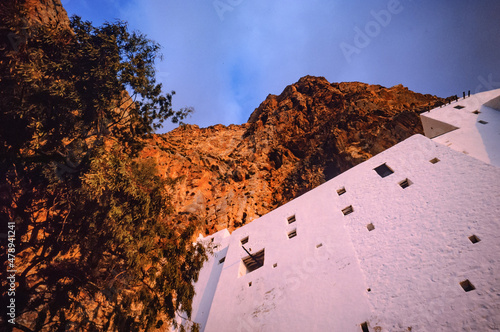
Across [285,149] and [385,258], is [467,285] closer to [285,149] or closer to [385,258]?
[385,258]

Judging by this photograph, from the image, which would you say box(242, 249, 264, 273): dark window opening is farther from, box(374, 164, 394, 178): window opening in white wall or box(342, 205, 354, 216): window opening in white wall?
box(374, 164, 394, 178): window opening in white wall

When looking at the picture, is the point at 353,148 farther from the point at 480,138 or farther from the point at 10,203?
the point at 10,203

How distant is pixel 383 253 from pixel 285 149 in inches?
987

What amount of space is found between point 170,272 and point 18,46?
10.3 metres

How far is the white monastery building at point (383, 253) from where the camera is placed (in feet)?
25.3

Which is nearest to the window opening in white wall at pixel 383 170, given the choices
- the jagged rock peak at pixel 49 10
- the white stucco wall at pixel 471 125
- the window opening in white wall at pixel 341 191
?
the window opening in white wall at pixel 341 191

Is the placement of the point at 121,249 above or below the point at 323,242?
below

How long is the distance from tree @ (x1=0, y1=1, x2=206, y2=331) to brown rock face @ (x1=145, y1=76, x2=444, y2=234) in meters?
7.99

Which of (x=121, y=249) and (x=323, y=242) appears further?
(x=323, y=242)

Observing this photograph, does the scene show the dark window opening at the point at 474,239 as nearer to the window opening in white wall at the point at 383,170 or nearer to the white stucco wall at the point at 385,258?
the white stucco wall at the point at 385,258

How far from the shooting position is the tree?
8594 mm

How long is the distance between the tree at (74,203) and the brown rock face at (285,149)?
26.2 feet

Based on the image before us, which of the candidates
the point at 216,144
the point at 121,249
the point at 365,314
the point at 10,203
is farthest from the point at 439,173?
the point at 216,144

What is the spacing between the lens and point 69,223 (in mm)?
9602
